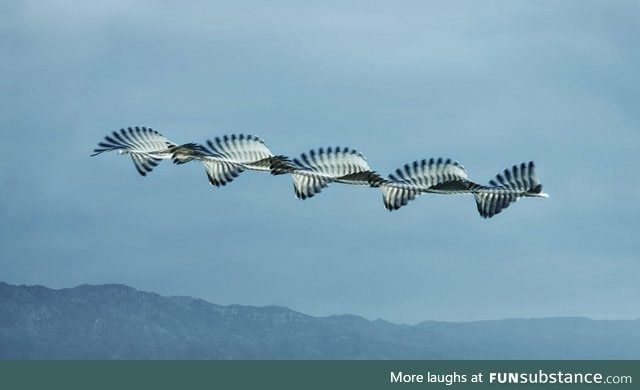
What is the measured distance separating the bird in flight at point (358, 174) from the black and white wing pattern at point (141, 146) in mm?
1667

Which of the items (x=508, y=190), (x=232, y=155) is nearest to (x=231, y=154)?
(x=232, y=155)

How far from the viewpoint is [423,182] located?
32594 millimetres

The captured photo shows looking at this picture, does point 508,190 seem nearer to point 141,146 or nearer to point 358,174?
point 358,174

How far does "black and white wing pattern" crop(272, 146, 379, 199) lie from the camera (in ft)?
107

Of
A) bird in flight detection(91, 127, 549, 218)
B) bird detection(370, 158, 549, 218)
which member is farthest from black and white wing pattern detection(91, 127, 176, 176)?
bird detection(370, 158, 549, 218)

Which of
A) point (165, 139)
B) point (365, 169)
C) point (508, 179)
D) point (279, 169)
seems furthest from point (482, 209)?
point (165, 139)

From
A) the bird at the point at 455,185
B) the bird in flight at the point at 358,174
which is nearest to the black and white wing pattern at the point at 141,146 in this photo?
the bird in flight at the point at 358,174

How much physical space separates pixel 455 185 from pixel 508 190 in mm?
1315

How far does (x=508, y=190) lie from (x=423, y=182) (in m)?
2.08

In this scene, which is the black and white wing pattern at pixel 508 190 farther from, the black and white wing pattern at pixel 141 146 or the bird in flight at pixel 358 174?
the black and white wing pattern at pixel 141 146

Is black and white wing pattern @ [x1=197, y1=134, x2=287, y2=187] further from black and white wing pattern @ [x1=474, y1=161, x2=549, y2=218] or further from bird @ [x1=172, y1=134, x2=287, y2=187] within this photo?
black and white wing pattern @ [x1=474, y1=161, x2=549, y2=218]

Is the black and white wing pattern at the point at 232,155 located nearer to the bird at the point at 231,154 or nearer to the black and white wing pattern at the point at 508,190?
the bird at the point at 231,154

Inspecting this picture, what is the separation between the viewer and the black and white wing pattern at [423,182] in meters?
32.3

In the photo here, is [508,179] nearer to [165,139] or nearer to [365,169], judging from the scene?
[365,169]
